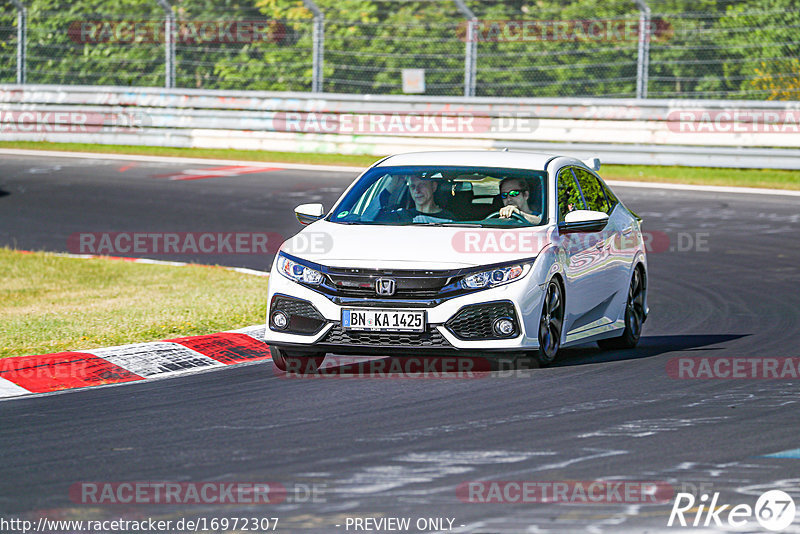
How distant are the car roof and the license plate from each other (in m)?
1.76

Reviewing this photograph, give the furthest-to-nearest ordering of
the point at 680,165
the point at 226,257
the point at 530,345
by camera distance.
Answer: the point at 680,165 → the point at 226,257 → the point at 530,345

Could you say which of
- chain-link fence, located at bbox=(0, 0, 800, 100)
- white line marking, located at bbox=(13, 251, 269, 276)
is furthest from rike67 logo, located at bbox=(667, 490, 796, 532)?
chain-link fence, located at bbox=(0, 0, 800, 100)

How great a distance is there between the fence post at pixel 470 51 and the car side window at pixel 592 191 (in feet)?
48.0

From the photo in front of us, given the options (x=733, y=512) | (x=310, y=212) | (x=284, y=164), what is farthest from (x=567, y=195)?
(x=284, y=164)

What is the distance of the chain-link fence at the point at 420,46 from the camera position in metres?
24.2

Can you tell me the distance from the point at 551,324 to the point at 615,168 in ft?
52.6

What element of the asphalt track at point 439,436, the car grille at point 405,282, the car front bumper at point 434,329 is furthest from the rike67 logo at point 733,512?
the car grille at point 405,282

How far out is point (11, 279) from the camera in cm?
1522

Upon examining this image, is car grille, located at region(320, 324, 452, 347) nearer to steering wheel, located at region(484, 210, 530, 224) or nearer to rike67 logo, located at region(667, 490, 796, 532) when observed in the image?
steering wheel, located at region(484, 210, 530, 224)

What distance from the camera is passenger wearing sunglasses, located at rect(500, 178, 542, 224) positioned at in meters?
9.80

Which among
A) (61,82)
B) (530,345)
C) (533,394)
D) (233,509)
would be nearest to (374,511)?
(233,509)

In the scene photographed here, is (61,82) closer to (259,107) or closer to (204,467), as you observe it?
(259,107)

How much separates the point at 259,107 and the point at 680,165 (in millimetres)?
8138

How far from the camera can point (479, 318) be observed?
8898 mm
